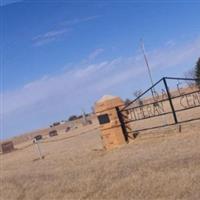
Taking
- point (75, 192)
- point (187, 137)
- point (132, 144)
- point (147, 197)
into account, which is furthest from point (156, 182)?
point (132, 144)

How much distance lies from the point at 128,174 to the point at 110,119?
5.47m

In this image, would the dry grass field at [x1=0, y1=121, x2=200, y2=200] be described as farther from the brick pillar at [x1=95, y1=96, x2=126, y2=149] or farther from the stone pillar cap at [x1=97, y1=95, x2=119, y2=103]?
the stone pillar cap at [x1=97, y1=95, x2=119, y2=103]

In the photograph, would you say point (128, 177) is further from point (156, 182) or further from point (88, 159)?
point (88, 159)

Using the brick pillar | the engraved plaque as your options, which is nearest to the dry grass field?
the brick pillar

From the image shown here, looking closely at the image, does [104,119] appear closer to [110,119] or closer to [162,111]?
[110,119]

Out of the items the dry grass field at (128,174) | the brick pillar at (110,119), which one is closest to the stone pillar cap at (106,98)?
the brick pillar at (110,119)

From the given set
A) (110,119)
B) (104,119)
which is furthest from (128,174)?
(104,119)

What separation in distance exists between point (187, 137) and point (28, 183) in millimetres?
5159

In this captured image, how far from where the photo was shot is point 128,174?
38.3 ft

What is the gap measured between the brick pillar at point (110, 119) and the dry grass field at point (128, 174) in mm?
633

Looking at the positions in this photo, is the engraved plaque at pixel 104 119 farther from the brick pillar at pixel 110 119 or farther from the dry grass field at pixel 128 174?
the dry grass field at pixel 128 174

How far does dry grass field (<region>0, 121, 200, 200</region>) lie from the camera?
9930 mm

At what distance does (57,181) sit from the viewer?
13.9m

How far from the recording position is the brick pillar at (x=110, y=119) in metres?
16.8
